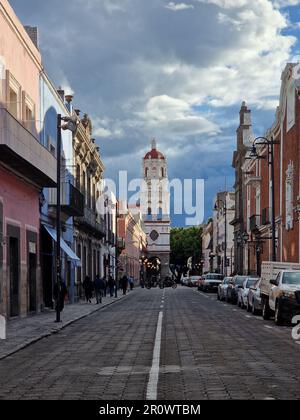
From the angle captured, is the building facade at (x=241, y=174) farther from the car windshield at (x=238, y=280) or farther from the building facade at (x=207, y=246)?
the building facade at (x=207, y=246)

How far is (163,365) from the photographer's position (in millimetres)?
12547

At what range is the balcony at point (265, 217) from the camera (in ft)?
180

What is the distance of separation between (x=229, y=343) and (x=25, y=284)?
12409mm

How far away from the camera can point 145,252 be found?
141375 mm

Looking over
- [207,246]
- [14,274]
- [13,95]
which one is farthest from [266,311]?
[207,246]

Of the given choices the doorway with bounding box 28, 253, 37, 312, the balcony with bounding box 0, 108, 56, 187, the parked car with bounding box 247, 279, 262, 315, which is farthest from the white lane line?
the doorway with bounding box 28, 253, 37, 312

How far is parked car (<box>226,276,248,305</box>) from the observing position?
38.6m

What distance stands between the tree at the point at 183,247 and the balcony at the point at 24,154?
127900 millimetres

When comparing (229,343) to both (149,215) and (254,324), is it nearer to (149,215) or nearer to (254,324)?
(254,324)

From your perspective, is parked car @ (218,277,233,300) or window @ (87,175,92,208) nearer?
parked car @ (218,277,233,300)

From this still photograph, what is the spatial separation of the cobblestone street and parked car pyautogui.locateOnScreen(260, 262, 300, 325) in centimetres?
110

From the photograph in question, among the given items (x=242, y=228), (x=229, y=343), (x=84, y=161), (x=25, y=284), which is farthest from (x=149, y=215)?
(x=229, y=343)

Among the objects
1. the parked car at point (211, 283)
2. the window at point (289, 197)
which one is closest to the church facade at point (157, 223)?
the parked car at point (211, 283)

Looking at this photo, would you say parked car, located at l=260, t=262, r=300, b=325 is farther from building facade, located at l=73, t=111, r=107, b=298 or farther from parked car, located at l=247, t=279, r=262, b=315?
building facade, located at l=73, t=111, r=107, b=298
